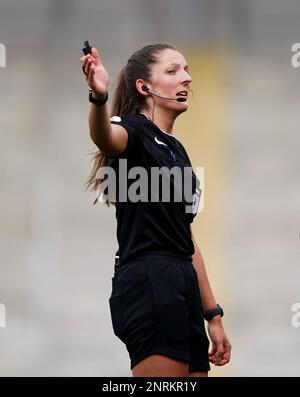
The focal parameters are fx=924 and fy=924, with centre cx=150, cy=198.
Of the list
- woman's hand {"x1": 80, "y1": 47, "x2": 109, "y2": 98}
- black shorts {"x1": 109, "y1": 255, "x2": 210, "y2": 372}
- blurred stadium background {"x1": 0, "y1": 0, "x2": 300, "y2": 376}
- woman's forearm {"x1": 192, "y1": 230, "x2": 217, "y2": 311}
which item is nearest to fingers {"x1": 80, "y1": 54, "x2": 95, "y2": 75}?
woman's hand {"x1": 80, "y1": 47, "x2": 109, "y2": 98}

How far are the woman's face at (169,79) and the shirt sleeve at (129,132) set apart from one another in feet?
0.60

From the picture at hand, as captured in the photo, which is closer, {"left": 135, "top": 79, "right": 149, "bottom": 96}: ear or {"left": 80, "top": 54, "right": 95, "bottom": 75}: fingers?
{"left": 80, "top": 54, "right": 95, "bottom": 75}: fingers

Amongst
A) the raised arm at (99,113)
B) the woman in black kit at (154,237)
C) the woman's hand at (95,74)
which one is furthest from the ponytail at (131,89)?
the woman's hand at (95,74)

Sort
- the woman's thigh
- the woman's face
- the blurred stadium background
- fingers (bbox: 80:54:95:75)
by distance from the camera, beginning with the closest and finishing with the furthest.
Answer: fingers (bbox: 80:54:95:75) < the woman's thigh < the woman's face < the blurred stadium background

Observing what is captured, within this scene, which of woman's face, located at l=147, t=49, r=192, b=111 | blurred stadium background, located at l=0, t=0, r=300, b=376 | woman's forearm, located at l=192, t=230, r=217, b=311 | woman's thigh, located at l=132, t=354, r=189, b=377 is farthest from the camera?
blurred stadium background, located at l=0, t=0, r=300, b=376

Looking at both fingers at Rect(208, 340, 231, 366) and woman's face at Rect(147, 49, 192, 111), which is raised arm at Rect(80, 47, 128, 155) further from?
fingers at Rect(208, 340, 231, 366)

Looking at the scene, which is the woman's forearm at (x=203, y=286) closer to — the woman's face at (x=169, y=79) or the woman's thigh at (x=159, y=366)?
the woman's thigh at (x=159, y=366)

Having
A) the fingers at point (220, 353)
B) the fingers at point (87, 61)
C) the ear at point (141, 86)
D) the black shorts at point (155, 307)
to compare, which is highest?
the ear at point (141, 86)

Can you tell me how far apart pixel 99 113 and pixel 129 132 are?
22cm

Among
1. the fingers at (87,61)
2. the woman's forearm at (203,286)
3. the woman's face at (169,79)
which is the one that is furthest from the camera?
the woman's forearm at (203,286)

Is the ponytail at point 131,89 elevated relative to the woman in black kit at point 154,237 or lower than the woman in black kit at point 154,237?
elevated

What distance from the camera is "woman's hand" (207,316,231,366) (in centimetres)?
306

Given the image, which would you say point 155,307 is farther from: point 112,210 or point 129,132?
point 112,210

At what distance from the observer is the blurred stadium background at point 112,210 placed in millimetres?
5500
